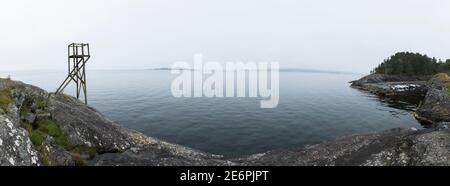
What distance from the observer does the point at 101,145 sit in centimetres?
2506

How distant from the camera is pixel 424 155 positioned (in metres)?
19.8

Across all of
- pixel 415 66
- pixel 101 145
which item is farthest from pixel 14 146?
pixel 415 66

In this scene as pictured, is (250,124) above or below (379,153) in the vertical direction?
below

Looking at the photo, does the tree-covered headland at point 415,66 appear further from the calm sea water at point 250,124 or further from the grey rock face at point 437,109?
the grey rock face at point 437,109

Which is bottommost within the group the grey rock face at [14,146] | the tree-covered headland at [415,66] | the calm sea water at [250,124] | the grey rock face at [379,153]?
the calm sea water at [250,124]

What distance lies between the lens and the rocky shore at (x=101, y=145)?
18.8 meters

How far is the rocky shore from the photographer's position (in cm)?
1881

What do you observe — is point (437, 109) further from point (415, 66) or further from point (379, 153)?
point (415, 66)

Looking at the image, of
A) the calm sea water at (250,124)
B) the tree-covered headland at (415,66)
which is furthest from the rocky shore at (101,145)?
the tree-covered headland at (415,66)

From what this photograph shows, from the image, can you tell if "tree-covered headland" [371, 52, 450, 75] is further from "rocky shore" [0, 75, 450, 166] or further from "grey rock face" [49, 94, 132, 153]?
"grey rock face" [49, 94, 132, 153]

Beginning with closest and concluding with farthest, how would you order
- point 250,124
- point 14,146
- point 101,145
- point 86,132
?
point 14,146
point 101,145
point 86,132
point 250,124

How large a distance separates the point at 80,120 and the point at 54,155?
23.8ft
